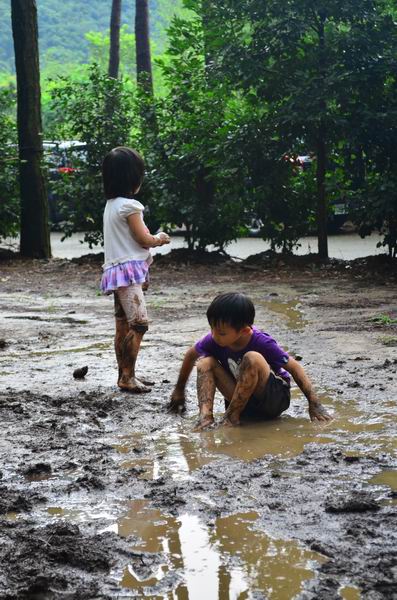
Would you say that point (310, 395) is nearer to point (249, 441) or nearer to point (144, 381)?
point (249, 441)

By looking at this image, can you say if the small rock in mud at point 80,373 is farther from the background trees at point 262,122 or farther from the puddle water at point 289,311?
the background trees at point 262,122

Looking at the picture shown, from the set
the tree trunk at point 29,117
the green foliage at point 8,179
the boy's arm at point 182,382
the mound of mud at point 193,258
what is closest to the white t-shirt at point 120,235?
the boy's arm at point 182,382

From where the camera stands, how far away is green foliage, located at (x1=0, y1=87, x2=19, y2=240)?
15969mm

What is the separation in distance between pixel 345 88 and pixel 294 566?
1016 cm

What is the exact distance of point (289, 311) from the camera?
10.1 m

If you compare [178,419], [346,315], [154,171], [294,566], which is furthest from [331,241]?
[294,566]

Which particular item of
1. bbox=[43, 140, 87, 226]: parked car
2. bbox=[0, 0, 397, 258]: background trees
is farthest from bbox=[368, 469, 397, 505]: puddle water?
bbox=[43, 140, 87, 226]: parked car

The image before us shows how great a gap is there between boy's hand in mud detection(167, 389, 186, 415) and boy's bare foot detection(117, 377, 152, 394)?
1.82 ft

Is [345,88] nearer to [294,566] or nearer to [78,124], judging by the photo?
[78,124]

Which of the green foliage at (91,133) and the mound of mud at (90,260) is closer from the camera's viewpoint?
the green foliage at (91,133)

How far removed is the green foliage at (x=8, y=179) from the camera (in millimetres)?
15969

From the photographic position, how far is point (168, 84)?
14609 mm

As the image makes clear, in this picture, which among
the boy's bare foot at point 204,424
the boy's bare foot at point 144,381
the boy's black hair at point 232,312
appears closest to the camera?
the boy's black hair at point 232,312

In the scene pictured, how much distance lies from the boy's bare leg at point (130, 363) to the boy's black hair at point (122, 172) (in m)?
0.83
